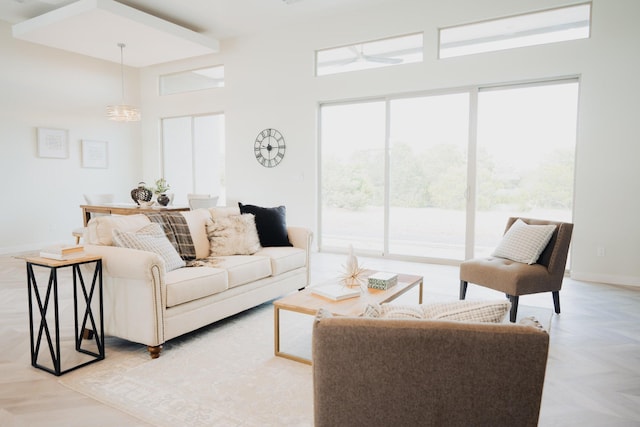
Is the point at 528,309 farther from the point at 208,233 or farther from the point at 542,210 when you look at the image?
the point at 208,233

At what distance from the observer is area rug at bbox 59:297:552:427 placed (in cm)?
207

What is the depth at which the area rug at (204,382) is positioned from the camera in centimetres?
207

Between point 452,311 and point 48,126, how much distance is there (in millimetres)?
7774

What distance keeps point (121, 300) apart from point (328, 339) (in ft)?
7.04

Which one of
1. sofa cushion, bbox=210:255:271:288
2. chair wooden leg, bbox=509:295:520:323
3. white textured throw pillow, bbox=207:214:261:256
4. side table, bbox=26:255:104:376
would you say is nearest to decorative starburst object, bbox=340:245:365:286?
sofa cushion, bbox=210:255:271:288

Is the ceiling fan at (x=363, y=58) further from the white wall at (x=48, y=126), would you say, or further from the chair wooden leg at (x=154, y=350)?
the chair wooden leg at (x=154, y=350)

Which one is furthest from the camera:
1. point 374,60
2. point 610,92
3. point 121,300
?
point 374,60

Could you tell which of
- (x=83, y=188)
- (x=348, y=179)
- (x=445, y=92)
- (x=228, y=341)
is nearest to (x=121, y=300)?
(x=228, y=341)

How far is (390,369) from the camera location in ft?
3.64

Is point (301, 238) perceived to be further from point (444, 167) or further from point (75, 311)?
point (444, 167)

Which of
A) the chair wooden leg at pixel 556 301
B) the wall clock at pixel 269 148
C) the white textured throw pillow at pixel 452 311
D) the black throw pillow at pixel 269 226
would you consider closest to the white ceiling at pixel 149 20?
the wall clock at pixel 269 148

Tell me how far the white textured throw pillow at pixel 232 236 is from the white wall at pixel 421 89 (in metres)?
2.77

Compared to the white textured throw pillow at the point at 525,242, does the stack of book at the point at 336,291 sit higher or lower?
lower

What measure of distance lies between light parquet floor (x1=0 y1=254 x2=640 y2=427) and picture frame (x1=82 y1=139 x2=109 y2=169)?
374 cm
